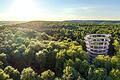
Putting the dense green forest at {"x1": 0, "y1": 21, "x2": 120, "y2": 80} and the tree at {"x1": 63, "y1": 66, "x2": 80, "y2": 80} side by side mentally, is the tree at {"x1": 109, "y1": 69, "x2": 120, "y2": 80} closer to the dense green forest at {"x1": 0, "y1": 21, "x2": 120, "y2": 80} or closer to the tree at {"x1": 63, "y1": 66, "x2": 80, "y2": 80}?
the dense green forest at {"x1": 0, "y1": 21, "x2": 120, "y2": 80}

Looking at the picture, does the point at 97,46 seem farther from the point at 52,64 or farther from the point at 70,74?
the point at 70,74

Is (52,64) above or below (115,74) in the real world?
above

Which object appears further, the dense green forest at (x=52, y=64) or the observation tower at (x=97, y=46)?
the observation tower at (x=97, y=46)

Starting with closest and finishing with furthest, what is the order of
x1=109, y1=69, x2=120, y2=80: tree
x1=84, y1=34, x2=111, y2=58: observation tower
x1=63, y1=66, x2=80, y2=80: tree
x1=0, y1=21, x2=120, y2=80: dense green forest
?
x1=63, y1=66, x2=80, y2=80: tree, x1=0, y1=21, x2=120, y2=80: dense green forest, x1=109, y1=69, x2=120, y2=80: tree, x1=84, y1=34, x2=111, y2=58: observation tower

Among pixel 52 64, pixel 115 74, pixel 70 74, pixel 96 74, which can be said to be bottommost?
pixel 115 74

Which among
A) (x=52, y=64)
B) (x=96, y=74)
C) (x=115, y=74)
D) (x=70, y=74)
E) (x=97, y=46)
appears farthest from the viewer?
(x=97, y=46)

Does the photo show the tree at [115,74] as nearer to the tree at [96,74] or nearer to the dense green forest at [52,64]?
the dense green forest at [52,64]

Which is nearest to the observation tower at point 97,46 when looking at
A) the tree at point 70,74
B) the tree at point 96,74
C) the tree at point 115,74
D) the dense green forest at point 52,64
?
the dense green forest at point 52,64

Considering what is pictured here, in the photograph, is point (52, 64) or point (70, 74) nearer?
point (70, 74)

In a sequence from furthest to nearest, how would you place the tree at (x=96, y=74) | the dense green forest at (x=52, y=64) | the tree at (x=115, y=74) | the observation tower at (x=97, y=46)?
the observation tower at (x=97, y=46) → the tree at (x=115, y=74) → the tree at (x=96, y=74) → the dense green forest at (x=52, y=64)

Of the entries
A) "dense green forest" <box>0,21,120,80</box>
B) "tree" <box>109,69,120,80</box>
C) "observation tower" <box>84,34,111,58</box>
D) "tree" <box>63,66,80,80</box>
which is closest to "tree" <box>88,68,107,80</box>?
"dense green forest" <box>0,21,120,80</box>

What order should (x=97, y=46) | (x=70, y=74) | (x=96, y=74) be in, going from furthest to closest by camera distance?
(x=97, y=46) → (x=96, y=74) → (x=70, y=74)

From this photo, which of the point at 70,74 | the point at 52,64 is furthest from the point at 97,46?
the point at 70,74
